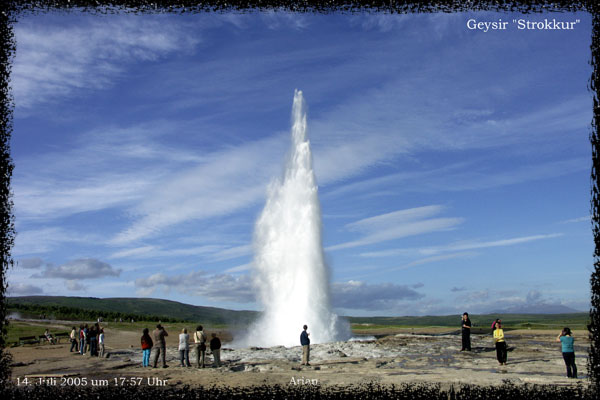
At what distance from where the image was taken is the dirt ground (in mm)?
15883

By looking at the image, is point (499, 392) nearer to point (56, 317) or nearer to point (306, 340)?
point (306, 340)

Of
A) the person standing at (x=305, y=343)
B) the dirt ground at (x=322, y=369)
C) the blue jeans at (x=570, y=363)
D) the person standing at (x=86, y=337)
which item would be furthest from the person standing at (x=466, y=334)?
the person standing at (x=86, y=337)

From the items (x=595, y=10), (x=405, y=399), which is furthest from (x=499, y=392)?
(x=595, y=10)

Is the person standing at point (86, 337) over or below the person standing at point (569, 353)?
below

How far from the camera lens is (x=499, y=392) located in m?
8.77

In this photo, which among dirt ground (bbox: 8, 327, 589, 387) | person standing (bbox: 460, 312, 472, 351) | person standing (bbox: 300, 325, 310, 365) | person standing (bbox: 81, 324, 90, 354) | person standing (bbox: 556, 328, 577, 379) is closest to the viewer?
person standing (bbox: 556, 328, 577, 379)

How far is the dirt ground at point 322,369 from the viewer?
15883 millimetres

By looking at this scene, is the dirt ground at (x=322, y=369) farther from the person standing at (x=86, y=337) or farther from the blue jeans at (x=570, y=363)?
the person standing at (x=86, y=337)

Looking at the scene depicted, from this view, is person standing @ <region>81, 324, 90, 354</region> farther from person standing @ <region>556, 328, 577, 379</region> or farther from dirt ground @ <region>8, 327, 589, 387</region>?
person standing @ <region>556, 328, 577, 379</region>

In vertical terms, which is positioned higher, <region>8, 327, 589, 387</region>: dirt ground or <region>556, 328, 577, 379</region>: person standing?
<region>556, 328, 577, 379</region>: person standing

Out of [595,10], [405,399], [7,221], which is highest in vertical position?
[595,10]

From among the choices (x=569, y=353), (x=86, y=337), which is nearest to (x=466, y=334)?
(x=569, y=353)

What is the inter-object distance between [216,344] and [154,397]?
10316 millimetres

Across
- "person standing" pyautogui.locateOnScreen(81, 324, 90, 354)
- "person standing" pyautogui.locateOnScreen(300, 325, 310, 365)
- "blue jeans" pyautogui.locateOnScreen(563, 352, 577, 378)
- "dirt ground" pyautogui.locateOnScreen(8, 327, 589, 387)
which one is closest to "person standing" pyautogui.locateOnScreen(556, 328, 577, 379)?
"blue jeans" pyautogui.locateOnScreen(563, 352, 577, 378)
